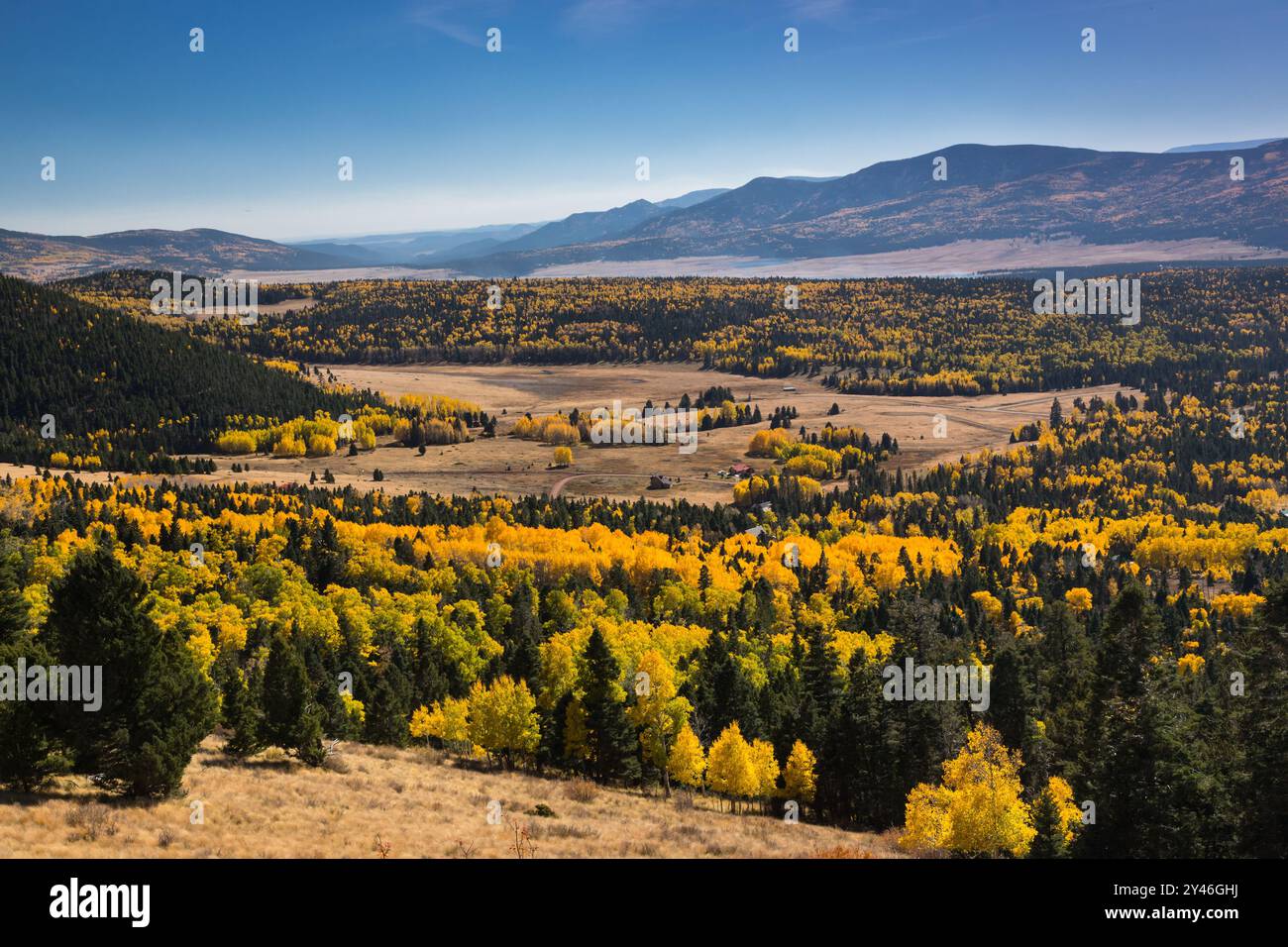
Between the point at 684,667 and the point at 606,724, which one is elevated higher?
the point at 606,724

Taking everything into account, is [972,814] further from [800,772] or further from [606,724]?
[606,724]

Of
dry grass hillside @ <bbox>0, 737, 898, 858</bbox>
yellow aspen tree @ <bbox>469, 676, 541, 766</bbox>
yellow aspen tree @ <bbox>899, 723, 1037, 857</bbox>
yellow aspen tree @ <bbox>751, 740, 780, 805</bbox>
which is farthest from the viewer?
yellow aspen tree @ <bbox>751, 740, 780, 805</bbox>

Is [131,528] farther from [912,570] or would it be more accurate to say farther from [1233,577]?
[1233,577]

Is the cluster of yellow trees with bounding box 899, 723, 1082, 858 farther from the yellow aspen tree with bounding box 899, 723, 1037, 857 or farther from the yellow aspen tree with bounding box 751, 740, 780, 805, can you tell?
the yellow aspen tree with bounding box 751, 740, 780, 805

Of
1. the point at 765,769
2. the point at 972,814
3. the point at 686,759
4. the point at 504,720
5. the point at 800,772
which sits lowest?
the point at 800,772

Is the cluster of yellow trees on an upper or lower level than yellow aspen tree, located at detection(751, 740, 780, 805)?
upper

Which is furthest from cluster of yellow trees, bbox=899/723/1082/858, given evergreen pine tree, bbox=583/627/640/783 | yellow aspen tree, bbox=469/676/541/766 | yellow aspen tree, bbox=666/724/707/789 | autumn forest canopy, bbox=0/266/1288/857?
yellow aspen tree, bbox=469/676/541/766

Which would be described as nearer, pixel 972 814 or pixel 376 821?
pixel 376 821

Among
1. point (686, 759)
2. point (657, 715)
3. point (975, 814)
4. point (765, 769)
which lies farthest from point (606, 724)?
point (975, 814)
